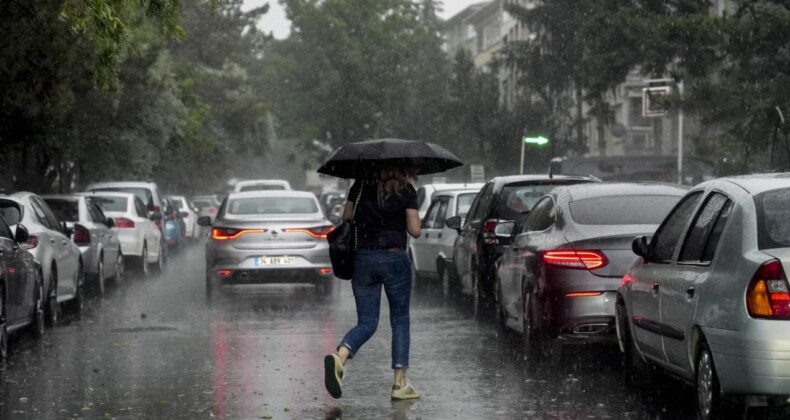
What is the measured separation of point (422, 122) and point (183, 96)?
2602 centimetres

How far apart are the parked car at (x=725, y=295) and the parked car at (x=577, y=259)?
1.97 m

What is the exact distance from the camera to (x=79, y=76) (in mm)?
24891

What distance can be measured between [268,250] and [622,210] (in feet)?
29.2

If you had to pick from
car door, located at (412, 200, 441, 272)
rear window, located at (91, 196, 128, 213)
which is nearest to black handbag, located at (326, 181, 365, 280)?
car door, located at (412, 200, 441, 272)

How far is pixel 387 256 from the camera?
400 inches

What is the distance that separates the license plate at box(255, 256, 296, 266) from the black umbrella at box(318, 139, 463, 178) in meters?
9.44

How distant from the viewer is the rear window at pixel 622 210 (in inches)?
478

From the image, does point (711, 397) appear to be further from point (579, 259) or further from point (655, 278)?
point (579, 259)

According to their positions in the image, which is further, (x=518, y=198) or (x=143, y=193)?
(x=143, y=193)

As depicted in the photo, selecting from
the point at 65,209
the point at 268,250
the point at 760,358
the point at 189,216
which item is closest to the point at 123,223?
the point at 65,209

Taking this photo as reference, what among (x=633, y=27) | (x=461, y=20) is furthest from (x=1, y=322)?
(x=461, y=20)

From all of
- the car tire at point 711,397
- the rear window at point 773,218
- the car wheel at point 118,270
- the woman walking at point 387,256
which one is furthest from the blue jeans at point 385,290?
the car wheel at point 118,270

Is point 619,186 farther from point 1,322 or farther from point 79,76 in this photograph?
point 79,76

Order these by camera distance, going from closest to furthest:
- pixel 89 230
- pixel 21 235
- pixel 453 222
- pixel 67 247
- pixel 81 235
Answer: pixel 21 235 < pixel 453 222 < pixel 67 247 < pixel 81 235 < pixel 89 230
